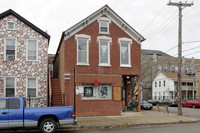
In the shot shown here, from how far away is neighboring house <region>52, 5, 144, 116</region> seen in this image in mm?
20062

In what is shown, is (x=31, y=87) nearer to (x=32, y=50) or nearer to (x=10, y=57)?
(x=10, y=57)

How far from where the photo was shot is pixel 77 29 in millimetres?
20656

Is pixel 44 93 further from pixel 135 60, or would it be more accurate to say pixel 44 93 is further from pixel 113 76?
pixel 135 60

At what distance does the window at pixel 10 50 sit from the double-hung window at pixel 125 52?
944 centimetres

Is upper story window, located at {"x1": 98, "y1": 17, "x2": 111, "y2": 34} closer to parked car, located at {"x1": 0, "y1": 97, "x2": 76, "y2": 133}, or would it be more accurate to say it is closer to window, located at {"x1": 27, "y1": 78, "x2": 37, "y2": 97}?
window, located at {"x1": 27, "y1": 78, "x2": 37, "y2": 97}

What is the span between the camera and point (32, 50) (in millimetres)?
20812

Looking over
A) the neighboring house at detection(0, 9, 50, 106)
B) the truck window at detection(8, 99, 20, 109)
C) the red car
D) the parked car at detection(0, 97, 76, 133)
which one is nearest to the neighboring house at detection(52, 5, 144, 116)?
the neighboring house at detection(0, 9, 50, 106)

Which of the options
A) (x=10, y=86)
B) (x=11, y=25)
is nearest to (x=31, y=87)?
(x=10, y=86)

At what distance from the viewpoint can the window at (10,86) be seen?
65.0 feet

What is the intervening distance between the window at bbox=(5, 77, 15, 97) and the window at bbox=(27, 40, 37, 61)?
2.32 metres

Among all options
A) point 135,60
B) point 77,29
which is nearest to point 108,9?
point 77,29

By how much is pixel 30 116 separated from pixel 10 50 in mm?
10080

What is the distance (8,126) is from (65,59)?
930cm

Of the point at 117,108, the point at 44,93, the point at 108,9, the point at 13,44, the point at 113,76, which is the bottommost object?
the point at 117,108
